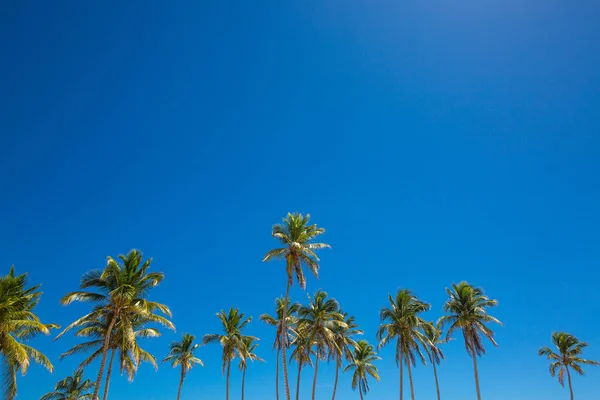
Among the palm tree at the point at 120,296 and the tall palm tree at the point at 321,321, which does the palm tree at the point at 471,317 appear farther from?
the palm tree at the point at 120,296

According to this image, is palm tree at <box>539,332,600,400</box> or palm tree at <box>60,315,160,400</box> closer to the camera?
palm tree at <box>60,315,160,400</box>

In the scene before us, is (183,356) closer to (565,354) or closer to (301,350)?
(301,350)

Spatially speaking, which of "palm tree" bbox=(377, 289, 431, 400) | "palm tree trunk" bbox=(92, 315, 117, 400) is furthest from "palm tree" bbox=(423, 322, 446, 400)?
"palm tree trunk" bbox=(92, 315, 117, 400)

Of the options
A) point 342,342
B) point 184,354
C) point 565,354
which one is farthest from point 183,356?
point 565,354

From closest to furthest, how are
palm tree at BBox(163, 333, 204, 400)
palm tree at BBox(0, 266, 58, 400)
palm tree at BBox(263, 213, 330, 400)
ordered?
palm tree at BBox(0, 266, 58, 400) → palm tree at BBox(263, 213, 330, 400) → palm tree at BBox(163, 333, 204, 400)

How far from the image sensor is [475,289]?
44.7m

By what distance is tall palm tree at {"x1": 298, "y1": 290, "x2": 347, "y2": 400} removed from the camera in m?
41.4

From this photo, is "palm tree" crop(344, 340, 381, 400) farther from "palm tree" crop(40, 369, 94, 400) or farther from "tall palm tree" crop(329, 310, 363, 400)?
"palm tree" crop(40, 369, 94, 400)

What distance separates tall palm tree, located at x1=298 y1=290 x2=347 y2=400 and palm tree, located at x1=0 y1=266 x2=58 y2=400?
2321cm

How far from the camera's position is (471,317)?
4316 centimetres

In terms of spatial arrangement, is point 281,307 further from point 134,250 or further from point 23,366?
point 23,366

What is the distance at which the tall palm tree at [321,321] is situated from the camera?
41406 mm

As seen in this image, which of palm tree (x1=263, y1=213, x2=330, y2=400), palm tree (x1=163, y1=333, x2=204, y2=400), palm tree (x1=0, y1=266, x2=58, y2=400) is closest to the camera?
palm tree (x1=0, y1=266, x2=58, y2=400)

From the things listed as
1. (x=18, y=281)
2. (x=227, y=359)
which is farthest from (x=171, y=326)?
(x=227, y=359)
